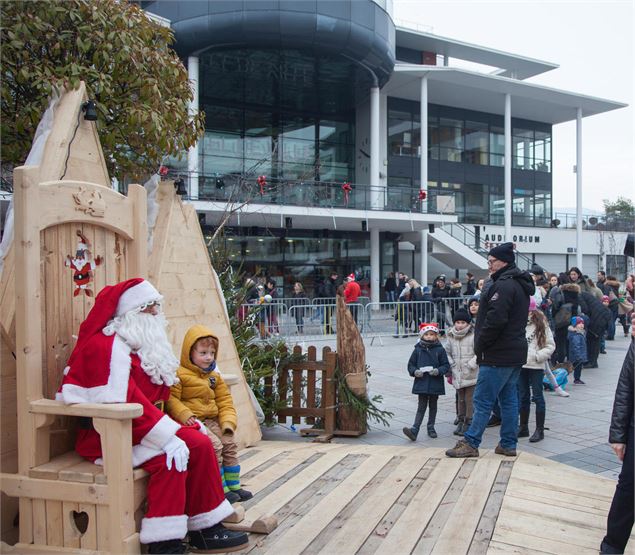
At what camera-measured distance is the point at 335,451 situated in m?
5.37

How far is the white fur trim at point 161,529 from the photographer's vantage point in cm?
320

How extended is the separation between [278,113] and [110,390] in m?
25.8

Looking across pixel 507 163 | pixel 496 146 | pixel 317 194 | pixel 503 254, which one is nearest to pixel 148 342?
pixel 503 254

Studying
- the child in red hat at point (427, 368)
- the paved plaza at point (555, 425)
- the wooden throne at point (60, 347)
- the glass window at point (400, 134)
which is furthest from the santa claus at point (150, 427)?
the glass window at point (400, 134)

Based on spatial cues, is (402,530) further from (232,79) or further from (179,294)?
(232,79)

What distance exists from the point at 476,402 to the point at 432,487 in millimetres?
1129

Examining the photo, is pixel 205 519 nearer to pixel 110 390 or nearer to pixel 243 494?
pixel 243 494

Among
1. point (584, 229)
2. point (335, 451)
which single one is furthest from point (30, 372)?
point (584, 229)

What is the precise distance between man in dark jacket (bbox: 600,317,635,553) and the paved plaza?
211cm

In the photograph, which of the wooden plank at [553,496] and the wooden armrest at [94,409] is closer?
the wooden armrest at [94,409]

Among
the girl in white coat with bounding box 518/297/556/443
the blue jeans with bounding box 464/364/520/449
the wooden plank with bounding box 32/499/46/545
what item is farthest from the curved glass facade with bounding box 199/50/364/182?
the wooden plank with bounding box 32/499/46/545

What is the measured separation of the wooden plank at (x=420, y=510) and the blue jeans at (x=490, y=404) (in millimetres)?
342

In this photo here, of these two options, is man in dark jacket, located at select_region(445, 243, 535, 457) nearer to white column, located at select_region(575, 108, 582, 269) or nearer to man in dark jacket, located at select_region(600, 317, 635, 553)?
man in dark jacket, located at select_region(600, 317, 635, 553)

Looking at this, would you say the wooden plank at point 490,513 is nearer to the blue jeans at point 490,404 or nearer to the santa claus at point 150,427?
the blue jeans at point 490,404
